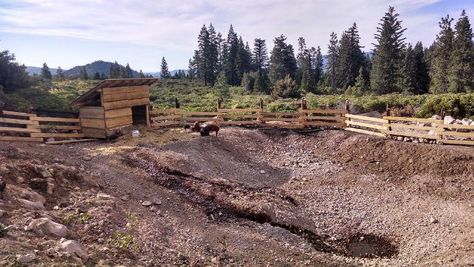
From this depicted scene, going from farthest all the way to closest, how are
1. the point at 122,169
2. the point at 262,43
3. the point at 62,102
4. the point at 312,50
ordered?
the point at 312,50 < the point at 262,43 < the point at 62,102 < the point at 122,169

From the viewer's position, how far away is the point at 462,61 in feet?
147

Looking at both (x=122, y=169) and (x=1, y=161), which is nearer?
(x=1, y=161)

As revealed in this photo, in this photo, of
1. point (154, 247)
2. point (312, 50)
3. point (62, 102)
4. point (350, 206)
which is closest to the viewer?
point (154, 247)

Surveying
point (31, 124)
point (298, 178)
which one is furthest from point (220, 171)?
point (31, 124)

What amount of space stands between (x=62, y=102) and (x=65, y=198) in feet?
79.7

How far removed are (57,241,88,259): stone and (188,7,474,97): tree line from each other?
40.6 metres

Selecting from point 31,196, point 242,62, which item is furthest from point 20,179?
point 242,62

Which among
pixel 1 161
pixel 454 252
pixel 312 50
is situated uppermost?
pixel 312 50

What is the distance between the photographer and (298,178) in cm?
1482

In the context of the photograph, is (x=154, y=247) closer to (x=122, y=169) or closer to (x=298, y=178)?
(x=122, y=169)

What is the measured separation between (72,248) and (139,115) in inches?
530

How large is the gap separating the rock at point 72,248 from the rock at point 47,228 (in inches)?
17.1

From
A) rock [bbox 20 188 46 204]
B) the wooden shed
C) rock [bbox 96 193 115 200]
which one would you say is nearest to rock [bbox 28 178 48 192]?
rock [bbox 20 188 46 204]

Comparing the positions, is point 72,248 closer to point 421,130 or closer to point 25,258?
point 25,258
